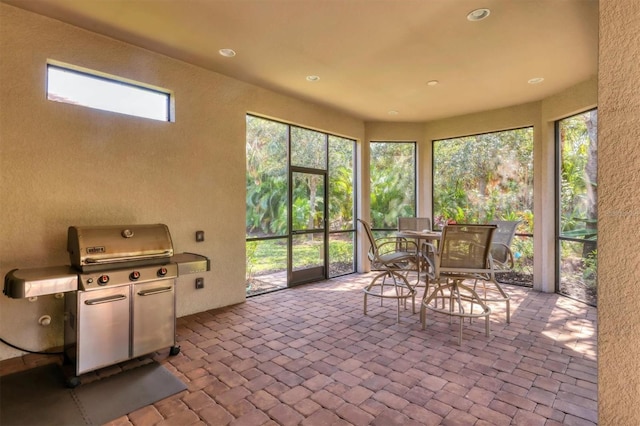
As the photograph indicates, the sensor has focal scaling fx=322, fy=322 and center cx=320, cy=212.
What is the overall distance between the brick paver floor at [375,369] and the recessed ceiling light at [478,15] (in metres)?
2.94

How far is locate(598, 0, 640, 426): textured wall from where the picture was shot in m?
1.28

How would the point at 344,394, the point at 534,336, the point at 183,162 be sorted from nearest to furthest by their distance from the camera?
the point at 344,394 < the point at 534,336 < the point at 183,162

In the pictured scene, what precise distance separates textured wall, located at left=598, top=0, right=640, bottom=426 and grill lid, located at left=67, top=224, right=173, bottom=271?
9.60 feet

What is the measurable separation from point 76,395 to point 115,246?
3.44 feet

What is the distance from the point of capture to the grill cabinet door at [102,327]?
7.75ft

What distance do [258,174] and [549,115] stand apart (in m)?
4.44

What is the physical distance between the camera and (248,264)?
4566 mm

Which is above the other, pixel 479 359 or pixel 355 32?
pixel 355 32

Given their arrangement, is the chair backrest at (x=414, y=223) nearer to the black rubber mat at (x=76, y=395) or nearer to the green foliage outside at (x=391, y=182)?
the green foliage outside at (x=391, y=182)

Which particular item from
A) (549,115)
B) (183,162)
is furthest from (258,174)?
(549,115)

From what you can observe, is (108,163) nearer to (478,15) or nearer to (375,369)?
(375,369)

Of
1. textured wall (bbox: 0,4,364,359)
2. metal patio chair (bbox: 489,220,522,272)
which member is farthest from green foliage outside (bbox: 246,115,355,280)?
metal patio chair (bbox: 489,220,522,272)

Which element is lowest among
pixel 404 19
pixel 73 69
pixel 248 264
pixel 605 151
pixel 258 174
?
pixel 248 264

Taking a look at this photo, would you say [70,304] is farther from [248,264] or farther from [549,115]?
[549,115]
